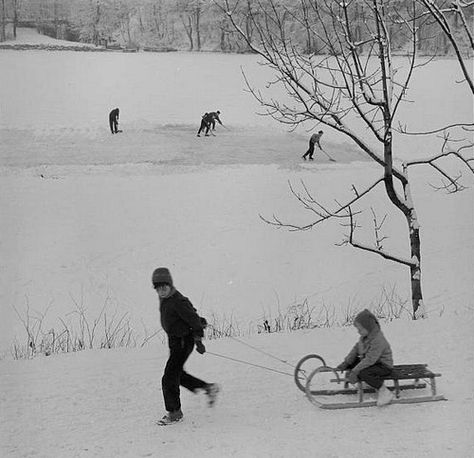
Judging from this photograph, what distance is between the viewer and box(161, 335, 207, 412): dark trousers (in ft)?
19.7

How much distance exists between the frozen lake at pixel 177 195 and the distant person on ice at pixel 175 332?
8.59 m

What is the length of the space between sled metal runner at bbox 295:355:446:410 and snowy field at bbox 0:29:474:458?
0.12 meters


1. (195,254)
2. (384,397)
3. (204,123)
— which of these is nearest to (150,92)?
(204,123)

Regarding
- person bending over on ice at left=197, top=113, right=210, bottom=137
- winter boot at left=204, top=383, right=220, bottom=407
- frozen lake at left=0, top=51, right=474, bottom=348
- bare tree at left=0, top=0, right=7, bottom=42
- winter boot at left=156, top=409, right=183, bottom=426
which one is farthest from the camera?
person bending over on ice at left=197, top=113, right=210, bottom=137

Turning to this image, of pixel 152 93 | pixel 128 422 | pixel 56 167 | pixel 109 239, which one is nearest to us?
pixel 128 422

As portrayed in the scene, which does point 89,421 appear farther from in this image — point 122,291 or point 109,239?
point 109,239

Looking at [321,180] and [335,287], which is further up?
[321,180]

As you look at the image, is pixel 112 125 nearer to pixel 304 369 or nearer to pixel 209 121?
pixel 209 121

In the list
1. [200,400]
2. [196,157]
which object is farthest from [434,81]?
[200,400]

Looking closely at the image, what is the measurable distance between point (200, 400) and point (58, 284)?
10.9 metres

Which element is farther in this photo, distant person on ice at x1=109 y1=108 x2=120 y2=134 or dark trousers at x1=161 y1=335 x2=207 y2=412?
distant person on ice at x1=109 y1=108 x2=120 y2=134

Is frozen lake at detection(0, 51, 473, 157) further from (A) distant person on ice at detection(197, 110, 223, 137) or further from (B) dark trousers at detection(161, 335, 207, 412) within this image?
(B) dark trousers at detection(161, 335, 207, 412)

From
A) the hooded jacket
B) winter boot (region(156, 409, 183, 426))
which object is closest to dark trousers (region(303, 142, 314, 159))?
the hooded jacket

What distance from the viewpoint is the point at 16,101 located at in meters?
26.6
